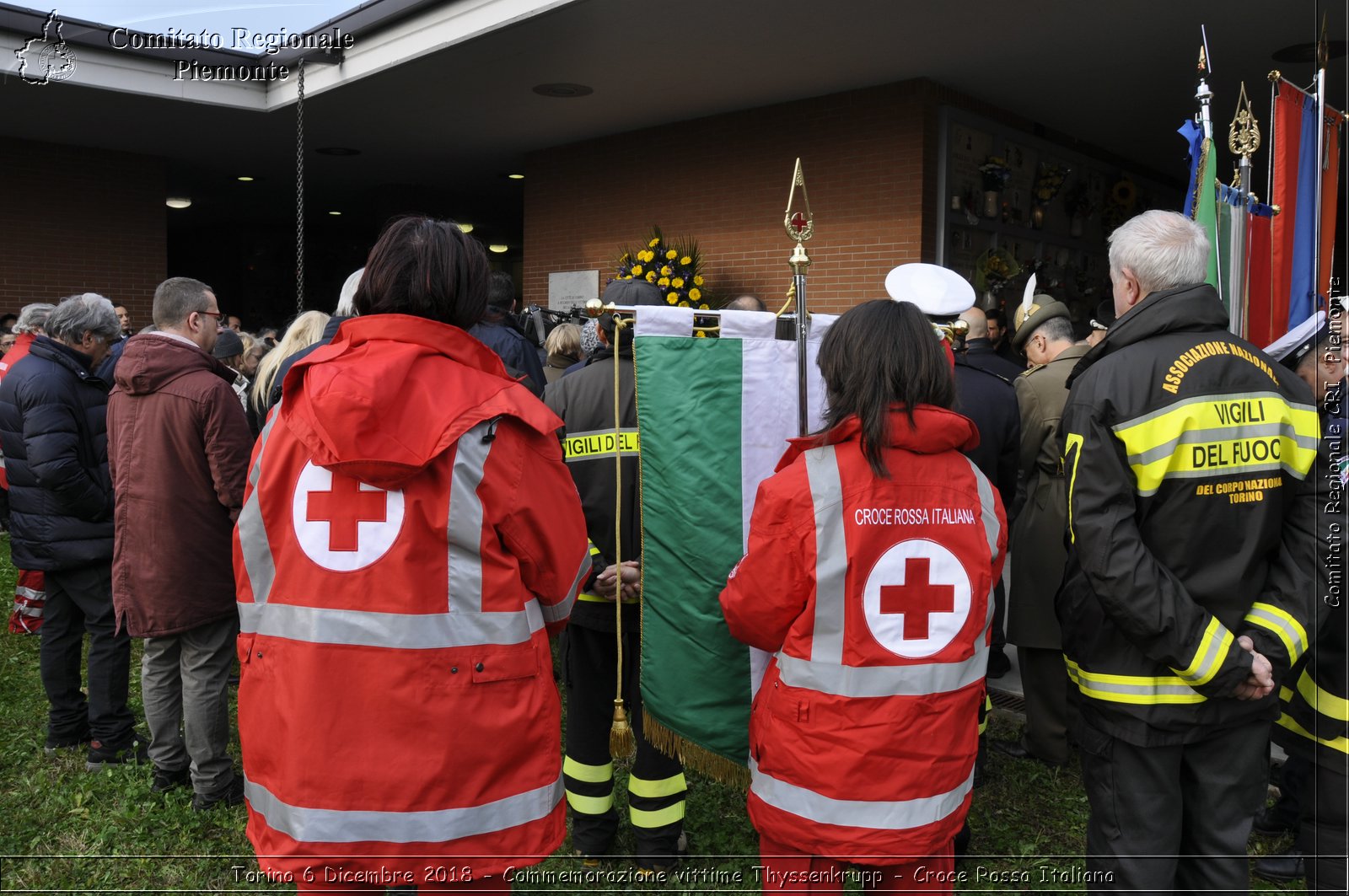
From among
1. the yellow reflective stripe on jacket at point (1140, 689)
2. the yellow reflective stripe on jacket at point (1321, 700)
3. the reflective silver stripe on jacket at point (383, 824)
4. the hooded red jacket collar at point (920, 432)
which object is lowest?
the reflective silver stripe on jacket at point (383, 824)

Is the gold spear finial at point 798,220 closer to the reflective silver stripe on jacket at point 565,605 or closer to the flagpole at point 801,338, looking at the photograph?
the flagpole at point 801,338

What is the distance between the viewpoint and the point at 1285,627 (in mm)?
2359

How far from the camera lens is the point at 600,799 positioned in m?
3.32

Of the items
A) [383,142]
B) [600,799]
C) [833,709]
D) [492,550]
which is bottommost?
[600,799]

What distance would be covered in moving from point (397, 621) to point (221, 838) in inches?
95.0

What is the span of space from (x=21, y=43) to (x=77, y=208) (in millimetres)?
4208

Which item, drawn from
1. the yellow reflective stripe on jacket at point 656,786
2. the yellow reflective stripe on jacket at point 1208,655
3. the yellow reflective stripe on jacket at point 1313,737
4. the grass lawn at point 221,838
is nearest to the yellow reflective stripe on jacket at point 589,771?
the yellow reflective stripe on jacket at point 656,786

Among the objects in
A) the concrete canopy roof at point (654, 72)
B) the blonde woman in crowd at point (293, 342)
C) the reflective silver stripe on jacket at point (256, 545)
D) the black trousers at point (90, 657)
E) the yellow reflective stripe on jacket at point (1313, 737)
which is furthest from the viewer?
the concrete canopy roof at point (654, 72)

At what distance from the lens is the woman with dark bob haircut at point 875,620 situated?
2.09m

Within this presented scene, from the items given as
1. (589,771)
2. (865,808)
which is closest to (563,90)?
(589,771)

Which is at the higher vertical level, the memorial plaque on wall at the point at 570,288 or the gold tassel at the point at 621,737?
the memorial plaque on wall at the point at 570,288

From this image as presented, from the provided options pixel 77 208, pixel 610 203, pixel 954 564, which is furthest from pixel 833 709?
pixel 77 208

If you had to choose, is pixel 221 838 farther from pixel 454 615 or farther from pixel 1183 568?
pixel 1183 568

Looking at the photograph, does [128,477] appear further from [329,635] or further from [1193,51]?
[1193,51]
